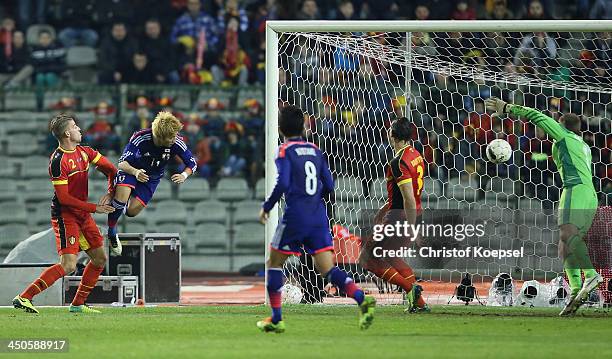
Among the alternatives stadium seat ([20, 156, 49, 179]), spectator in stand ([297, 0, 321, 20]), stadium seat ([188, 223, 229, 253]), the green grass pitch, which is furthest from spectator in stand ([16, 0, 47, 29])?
the green grass pitch

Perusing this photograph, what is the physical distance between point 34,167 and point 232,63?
4086mm

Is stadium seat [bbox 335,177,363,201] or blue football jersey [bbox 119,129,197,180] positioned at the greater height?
blue football jersey [bbox 119,129,197,180]

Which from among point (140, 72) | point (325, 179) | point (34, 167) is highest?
point (140, 72)

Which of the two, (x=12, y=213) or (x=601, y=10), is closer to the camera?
(x=12, y=213)

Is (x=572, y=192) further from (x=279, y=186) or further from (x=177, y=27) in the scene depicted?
(x=177, y=27)

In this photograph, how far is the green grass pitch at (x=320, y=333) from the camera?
8.10m

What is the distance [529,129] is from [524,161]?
2.95 feet

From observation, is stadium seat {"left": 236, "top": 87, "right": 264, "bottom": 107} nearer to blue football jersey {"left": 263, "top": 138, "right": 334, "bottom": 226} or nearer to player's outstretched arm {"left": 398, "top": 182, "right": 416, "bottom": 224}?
player's outstretched arm {"left": 398, "top": 182, "right": 416, "bottom": 224}

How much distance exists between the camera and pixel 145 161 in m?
12.2

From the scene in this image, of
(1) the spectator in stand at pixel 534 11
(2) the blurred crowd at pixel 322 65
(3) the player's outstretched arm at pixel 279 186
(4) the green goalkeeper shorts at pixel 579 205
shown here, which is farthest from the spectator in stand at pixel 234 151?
(3) the player's outstretched arm at pixel 279 186

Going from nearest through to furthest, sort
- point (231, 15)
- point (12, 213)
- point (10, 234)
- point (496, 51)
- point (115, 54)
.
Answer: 1. point (496, 51)
2. point (10, 234)
3. point (12, 213)
4. point (115, 54)
5. point (231, 15)

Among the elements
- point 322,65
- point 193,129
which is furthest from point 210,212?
point 322,65

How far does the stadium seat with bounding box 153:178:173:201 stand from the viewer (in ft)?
63.5

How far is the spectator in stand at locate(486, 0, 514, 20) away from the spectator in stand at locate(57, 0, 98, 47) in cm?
719
